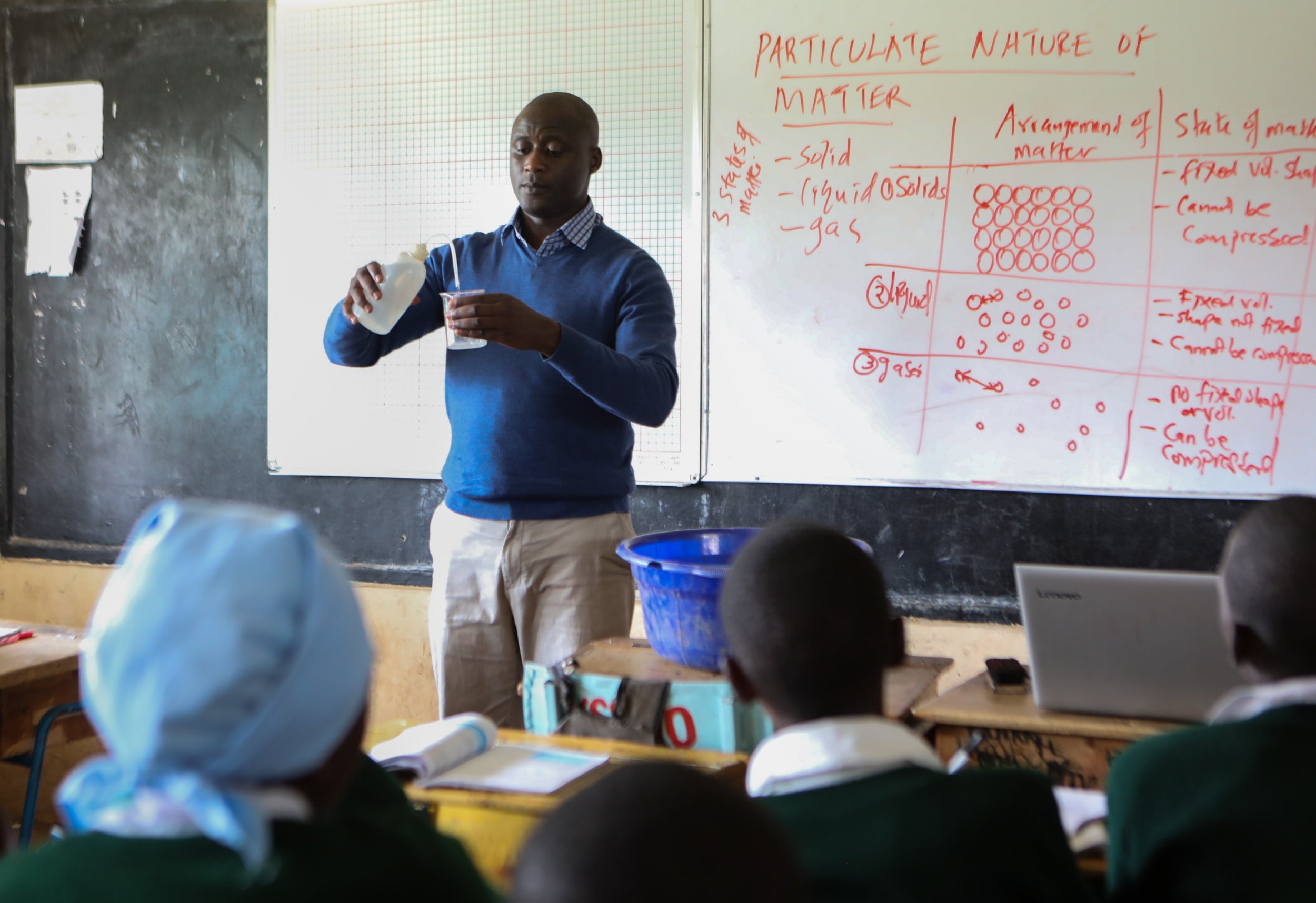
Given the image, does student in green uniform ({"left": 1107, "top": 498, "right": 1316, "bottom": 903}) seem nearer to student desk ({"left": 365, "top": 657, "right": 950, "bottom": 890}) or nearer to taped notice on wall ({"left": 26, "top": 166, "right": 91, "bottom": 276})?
student desk ({"left": 365, "top": 657, "right": 950, "bottom": 890})

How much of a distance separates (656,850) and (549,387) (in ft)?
5.34

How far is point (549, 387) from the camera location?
2.15 metres

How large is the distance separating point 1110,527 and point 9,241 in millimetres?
3515

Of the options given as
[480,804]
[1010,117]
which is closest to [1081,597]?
[480,804]

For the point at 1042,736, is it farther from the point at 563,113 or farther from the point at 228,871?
the point at 563,113

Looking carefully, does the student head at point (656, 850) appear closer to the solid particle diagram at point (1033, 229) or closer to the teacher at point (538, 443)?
the teacher at point (538, 443)

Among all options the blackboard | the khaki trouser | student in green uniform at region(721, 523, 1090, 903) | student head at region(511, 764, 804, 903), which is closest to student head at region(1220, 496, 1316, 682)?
student in green uniform at region(721, 523, 1090, 903)

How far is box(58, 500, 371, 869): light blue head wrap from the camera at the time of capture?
62 cm

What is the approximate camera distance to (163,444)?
3.49 meters

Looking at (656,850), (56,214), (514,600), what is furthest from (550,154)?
(56,214)

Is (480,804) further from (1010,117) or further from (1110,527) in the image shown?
(1010,117)

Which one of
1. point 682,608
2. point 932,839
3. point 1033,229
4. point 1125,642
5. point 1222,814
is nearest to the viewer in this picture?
point 932,839

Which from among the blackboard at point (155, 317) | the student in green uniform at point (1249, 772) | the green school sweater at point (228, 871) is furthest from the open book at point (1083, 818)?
the blackboard at point (155, 317)

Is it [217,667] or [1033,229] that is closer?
[217,667]
